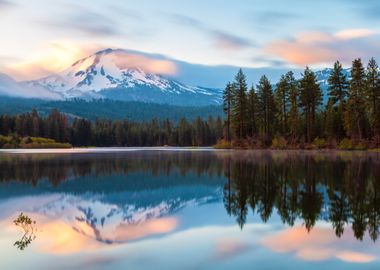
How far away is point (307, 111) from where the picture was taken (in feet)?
297

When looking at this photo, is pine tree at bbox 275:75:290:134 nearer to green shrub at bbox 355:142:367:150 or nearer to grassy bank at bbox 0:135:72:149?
green shrub at bbox 355:142:367:150

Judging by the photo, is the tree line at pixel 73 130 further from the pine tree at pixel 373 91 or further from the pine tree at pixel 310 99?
the pine tree at pixel 373 91

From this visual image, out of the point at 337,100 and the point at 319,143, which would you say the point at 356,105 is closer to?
the point at 319,143

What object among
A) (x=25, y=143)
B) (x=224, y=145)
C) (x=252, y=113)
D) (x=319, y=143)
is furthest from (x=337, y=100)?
(x=25, y=143)

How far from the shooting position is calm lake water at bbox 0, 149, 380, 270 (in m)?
11.6

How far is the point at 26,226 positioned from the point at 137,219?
3771 mm

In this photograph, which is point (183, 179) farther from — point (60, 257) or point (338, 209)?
point (60, 257)

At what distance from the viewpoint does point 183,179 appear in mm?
33750

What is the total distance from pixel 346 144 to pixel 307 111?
15.2 metres

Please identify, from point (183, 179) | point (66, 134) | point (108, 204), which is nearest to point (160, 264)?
point (108, 204)

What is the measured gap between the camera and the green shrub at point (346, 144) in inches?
2995

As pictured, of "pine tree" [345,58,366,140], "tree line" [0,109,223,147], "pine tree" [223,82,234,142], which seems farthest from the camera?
"tree line" [0,109,223,147]

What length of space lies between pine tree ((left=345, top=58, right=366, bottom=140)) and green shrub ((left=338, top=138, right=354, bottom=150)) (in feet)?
4.79

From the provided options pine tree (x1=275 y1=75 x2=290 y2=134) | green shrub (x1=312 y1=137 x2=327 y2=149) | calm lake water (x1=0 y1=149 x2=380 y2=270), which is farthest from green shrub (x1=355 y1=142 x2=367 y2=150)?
calm lake water (x1=0 y1=149 x2=380 y2=270)
